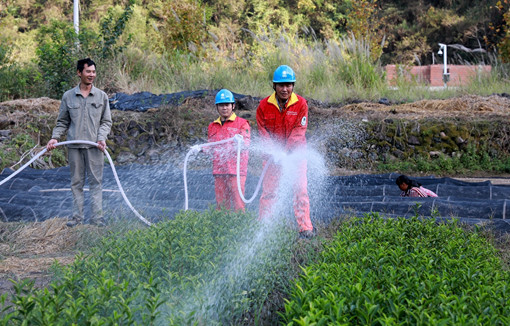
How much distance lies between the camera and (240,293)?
3260mm

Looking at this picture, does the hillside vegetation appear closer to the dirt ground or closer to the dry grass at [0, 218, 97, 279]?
the dirt ground

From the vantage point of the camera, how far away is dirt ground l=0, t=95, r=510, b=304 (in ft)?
18.1

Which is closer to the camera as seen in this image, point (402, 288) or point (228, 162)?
point (402, 288)

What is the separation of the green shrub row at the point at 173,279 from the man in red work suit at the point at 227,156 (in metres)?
1.64

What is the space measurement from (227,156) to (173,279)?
11.1 feet

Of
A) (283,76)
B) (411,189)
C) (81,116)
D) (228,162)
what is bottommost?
(411,189)

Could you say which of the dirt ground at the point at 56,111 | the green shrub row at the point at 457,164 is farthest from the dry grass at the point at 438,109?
the green shrub row at the point at 457,164

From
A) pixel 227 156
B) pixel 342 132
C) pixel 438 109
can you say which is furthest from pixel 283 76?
pixel 438 109

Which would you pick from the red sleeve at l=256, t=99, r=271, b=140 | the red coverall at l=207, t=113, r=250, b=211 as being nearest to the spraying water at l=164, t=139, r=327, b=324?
the red sleeve at l=256, t=99, r=271, b=140

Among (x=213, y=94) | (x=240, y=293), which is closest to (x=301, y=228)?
(x=240, y=293)

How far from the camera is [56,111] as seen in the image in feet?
39.4

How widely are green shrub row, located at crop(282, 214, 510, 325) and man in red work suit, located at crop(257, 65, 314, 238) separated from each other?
1538 mm

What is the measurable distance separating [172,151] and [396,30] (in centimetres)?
2388

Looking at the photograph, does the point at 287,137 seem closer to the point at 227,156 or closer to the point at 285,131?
the point at 285,131
